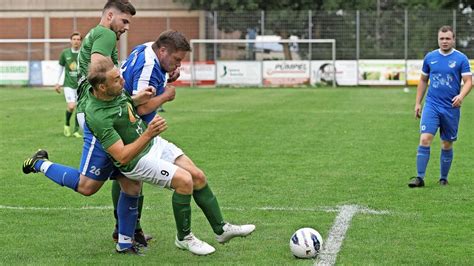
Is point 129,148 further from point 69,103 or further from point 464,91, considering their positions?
point 69,103

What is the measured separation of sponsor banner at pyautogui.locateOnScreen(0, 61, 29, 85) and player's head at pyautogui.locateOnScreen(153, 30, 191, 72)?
34571 millimetres

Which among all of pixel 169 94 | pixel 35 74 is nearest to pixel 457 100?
pixel 169 94

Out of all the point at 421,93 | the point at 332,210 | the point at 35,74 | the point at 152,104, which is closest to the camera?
the point at 152,104

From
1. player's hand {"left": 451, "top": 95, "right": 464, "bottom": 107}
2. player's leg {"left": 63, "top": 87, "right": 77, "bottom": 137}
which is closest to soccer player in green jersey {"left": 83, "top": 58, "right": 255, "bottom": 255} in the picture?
player's hand {"left": 451, "top": 95, "right": 464, "bottom": 107}

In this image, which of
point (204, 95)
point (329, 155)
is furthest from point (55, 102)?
point (329, 155)

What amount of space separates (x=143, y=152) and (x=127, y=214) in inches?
24.0

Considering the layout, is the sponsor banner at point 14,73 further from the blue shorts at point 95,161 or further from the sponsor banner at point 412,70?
the blue shorts at point 95,161

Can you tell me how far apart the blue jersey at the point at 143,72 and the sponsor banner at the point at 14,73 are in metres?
34.4

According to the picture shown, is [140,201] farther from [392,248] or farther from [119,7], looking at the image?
[392,248]

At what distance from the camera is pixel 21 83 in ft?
132

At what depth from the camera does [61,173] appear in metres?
7.08

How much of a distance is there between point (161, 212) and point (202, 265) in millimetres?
2253

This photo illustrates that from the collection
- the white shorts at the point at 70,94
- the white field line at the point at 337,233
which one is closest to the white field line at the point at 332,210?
the white field line at the point at 337,233

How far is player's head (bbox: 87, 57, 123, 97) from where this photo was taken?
20.8 feet
